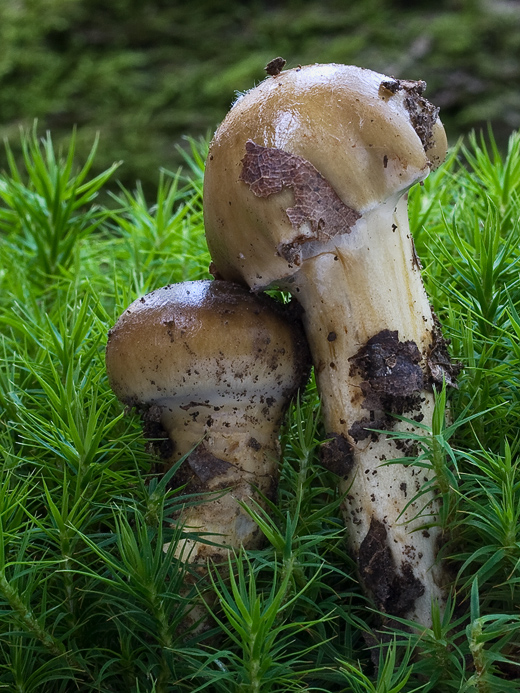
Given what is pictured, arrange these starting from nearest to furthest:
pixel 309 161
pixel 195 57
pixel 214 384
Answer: pixel 309 161 → pixel 214 384 → pixel 195 57

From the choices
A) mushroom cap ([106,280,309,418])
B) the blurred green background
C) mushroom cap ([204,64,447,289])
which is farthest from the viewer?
the blurred green background

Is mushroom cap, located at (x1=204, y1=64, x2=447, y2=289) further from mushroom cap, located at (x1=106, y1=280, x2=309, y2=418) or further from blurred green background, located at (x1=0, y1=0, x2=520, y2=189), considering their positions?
blurred green background, located at (x1=0, y1=0, x2=520, y2=189)

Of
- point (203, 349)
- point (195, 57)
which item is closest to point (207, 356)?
point (203, 349)

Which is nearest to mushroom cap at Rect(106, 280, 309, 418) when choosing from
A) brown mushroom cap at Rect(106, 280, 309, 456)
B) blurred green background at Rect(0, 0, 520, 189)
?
brown mushroom cap at Rect(106, 280, 309, 456)

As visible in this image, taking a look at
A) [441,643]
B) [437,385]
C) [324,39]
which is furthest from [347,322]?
[324,39]

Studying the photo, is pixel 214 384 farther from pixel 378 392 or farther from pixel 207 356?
pixel 378 392

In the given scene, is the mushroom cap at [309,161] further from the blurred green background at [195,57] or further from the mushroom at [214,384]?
the blurred green background at [195,57]
